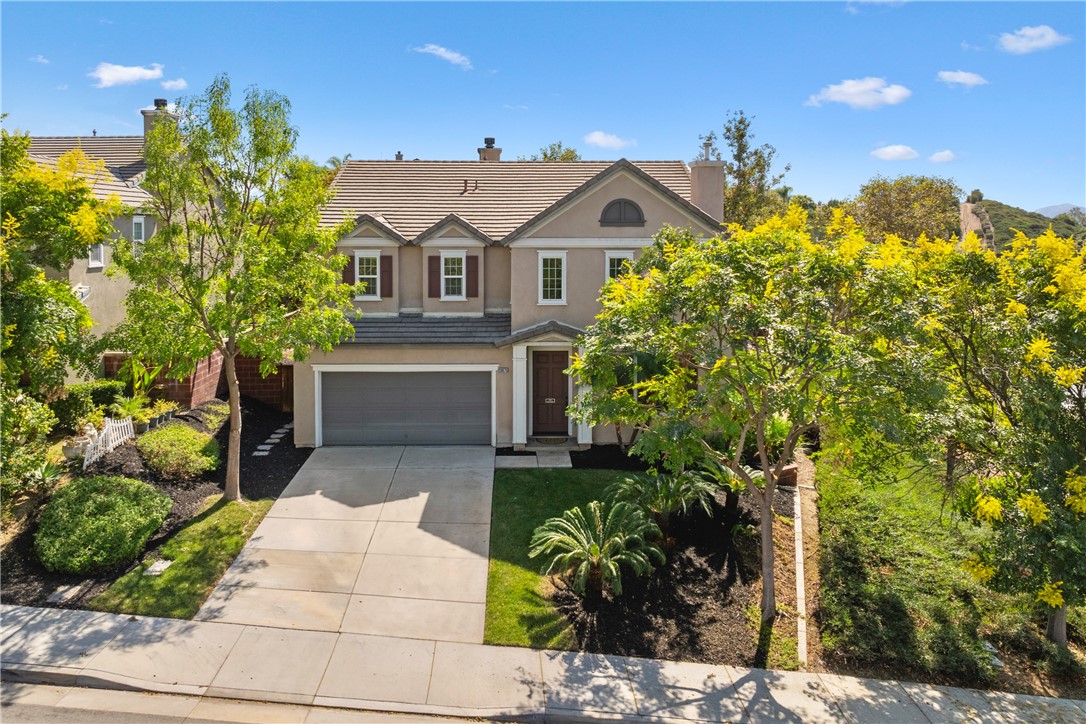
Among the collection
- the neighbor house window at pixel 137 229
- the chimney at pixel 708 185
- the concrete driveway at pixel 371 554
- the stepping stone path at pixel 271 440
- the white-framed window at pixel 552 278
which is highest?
the chimney at pixel 708 185

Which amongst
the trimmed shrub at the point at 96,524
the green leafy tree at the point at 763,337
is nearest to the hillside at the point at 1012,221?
the green leafy tree at the point at 763,337

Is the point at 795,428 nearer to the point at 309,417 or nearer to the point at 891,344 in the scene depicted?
the point at 891,344

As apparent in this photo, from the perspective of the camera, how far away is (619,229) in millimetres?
17781

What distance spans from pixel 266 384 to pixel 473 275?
6.90m

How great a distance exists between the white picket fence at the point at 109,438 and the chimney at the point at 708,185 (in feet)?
49.5

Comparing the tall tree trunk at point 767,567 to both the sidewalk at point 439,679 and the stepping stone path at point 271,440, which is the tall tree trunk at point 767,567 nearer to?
the sidewalk at point 439,679

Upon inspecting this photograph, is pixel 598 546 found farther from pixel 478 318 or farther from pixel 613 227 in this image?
pixel 613 227

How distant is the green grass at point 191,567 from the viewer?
1027 centimetres

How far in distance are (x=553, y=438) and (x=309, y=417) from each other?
6.27 metres

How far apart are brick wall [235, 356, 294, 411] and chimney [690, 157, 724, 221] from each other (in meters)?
12.5

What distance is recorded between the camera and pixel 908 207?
31609mm

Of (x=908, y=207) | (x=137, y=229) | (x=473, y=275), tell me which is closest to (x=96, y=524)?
(x=473, y=275)

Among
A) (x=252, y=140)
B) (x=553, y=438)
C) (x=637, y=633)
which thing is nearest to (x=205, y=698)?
(x=637, y=633)

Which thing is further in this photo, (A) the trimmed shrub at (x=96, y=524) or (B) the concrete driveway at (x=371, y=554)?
(A) the trimmed shrub at (x=96, y=524)
